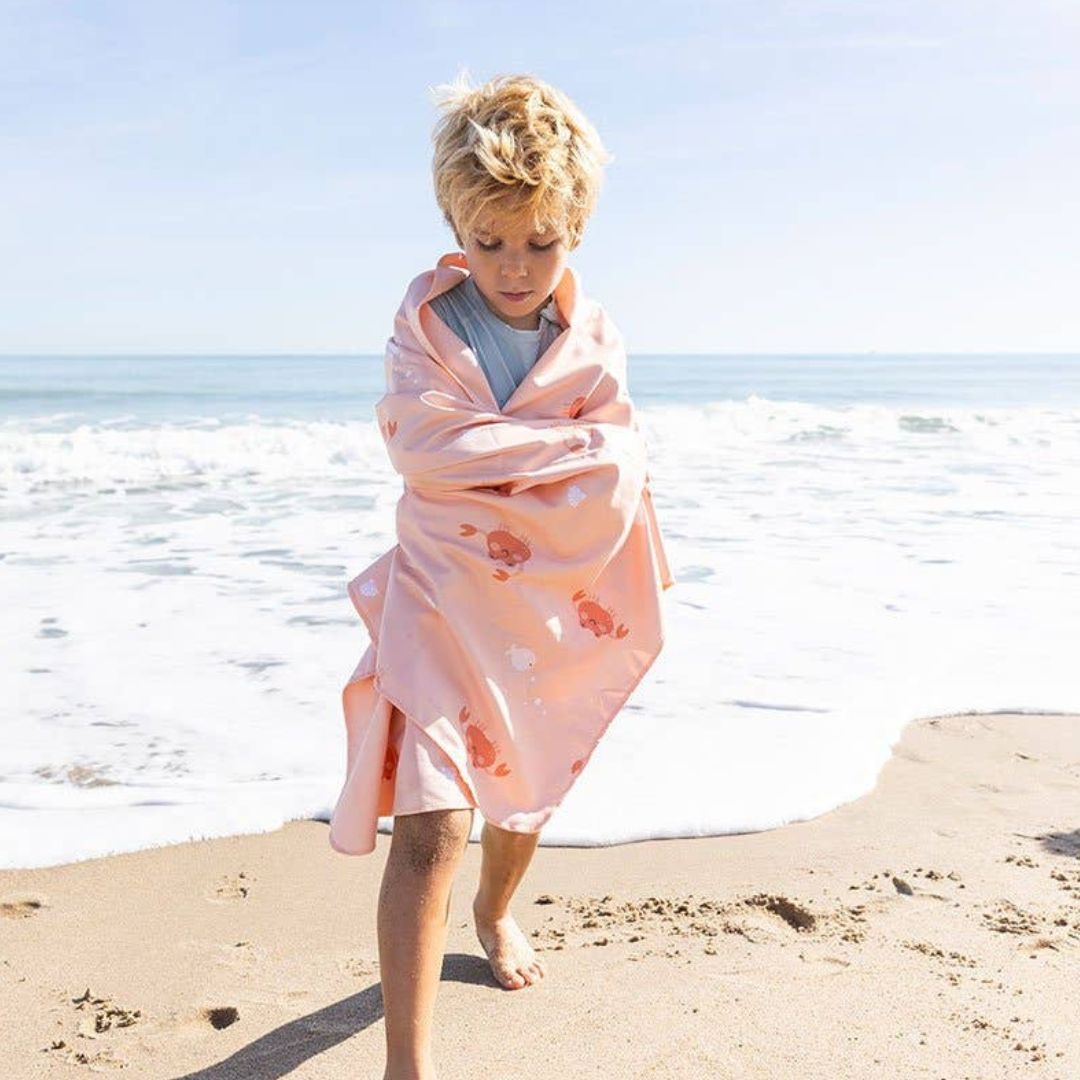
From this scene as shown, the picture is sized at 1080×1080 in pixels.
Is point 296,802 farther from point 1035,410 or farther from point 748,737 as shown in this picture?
point 1035,410

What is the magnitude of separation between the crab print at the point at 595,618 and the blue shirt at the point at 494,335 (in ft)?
1.27

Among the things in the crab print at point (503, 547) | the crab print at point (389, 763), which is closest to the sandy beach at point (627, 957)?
the crab print at point (389, 763)

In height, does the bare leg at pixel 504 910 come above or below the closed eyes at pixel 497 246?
below

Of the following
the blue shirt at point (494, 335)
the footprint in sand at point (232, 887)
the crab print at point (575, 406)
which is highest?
the blue shirt at point (494, 335)

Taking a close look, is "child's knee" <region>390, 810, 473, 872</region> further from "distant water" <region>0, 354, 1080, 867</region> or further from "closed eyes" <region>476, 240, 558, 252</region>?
"distant water" <region>0, 354, 1080, 867</region>

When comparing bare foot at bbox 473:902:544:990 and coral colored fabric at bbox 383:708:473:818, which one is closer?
coral colored fabric at bbox 383:708:473:818

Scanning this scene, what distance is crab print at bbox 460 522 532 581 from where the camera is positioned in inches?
85.6

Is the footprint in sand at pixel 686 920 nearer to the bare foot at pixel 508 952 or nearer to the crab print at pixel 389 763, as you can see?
the bare foot at pixel 508 952

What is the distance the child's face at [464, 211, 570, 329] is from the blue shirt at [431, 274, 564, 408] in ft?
0.16

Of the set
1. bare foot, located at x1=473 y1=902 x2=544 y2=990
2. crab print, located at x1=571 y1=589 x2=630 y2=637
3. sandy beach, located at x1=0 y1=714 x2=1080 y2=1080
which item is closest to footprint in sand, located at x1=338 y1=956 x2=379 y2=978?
sandy beach, located at x1=0 y1=714 x2=1080 y2=1080

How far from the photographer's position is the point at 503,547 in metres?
2.19

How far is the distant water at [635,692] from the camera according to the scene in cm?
372

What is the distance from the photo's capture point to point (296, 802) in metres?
3.66

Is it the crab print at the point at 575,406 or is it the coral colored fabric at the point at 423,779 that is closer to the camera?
the coral colored fabric at the point at 423,779
